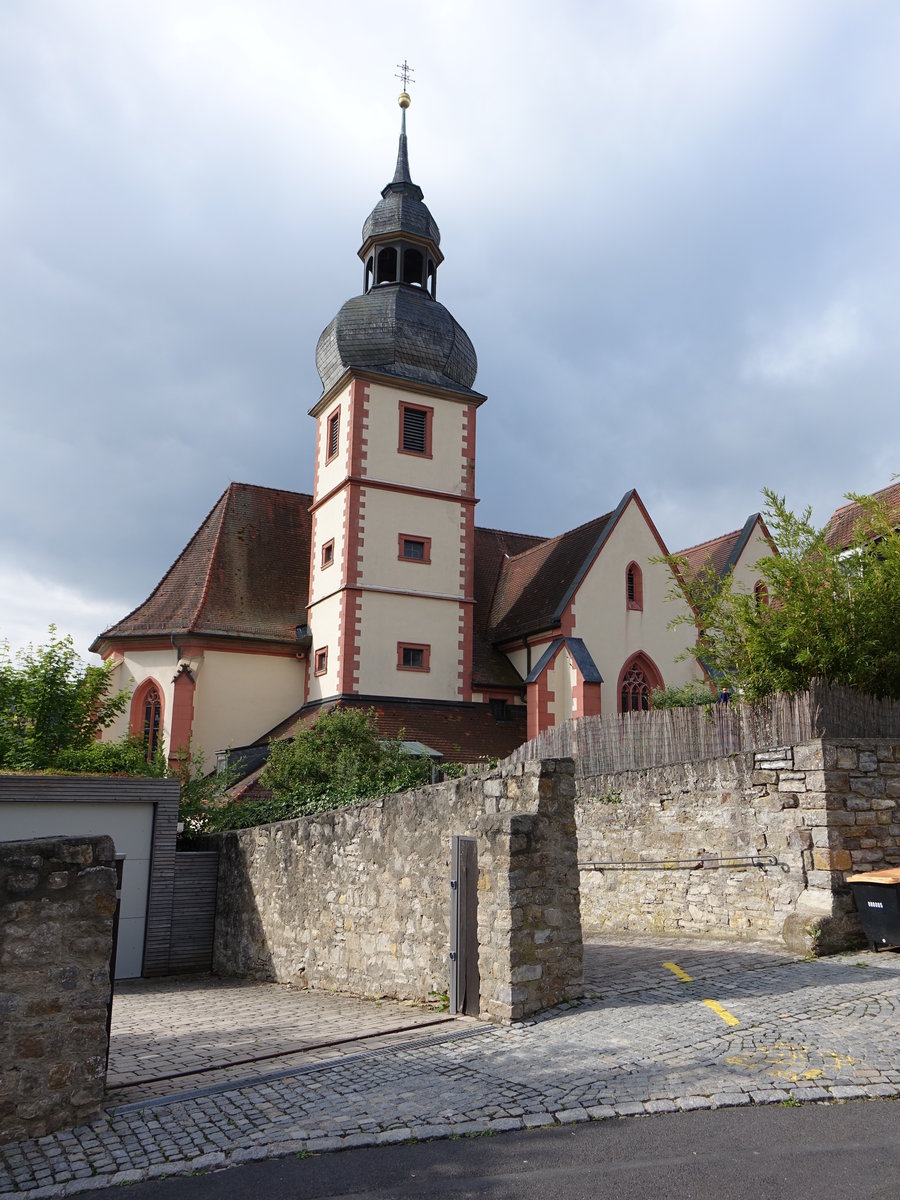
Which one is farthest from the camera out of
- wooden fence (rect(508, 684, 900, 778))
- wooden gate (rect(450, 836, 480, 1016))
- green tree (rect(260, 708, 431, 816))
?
green tree (rect(260, 708, 431, 816))

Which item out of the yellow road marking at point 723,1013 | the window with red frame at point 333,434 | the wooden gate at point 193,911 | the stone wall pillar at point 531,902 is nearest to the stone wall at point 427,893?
the stone wall pillar at point 531,902

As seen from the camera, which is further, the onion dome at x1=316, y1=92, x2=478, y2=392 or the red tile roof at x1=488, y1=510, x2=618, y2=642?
the onion dome at x1=316, y1=92, x2=478, y2=392

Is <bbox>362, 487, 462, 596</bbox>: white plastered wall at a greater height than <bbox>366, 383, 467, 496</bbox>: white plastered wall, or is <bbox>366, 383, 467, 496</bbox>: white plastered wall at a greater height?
<bbox>366, 383, 467, 496</bbox>: white plastered wall

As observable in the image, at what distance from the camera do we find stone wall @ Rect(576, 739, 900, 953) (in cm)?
1021

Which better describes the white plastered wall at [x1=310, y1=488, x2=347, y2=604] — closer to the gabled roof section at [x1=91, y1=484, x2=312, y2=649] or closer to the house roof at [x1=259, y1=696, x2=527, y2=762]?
the gabled roof section at [x1=91, y1=484, x2=312, y2=649]

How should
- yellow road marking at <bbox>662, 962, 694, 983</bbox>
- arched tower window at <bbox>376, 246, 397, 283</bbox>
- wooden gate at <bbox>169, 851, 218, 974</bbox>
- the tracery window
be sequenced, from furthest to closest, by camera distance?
arched tower window at <bbox>376, 246, 397, 283</bbox>, the tracery window, wooden gate at <bbox>169, 851, 218, 974</bbox>, yellow road marking at <bbox>662, 962, 694, 983</bbox>

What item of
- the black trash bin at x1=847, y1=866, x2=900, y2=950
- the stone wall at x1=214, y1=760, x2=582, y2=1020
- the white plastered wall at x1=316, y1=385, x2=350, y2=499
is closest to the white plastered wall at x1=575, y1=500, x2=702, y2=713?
the white plastered wall at x1=316, y1=385, x2=350, y2=499

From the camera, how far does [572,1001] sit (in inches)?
317

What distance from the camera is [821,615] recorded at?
12.3 metres

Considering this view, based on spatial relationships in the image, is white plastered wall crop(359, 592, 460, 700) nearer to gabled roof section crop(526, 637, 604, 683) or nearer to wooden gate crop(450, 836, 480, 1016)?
gabled roof section crop(526, 637, 604, 683)

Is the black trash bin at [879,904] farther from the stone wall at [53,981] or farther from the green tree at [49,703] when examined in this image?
the green tree at [49,703]

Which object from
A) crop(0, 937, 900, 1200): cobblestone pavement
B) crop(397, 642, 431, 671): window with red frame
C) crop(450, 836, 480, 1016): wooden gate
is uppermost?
crop(397, 642, 431, 671): window with red frame

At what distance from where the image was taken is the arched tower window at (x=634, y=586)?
2894cm

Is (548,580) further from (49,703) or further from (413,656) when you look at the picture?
(49,703)
